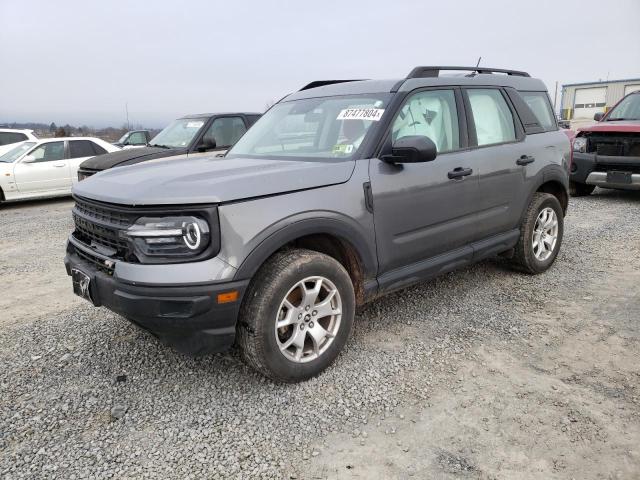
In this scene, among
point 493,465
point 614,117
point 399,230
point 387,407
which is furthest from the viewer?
point 614,117

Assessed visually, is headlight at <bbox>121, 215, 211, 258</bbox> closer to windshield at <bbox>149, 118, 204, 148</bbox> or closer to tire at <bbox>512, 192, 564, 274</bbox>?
tire at <bbox>512, 192, 564, 274</bbox>

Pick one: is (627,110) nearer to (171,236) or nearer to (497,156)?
(497,156)

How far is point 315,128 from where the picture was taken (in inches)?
147

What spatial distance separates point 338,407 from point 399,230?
1239 millimetres

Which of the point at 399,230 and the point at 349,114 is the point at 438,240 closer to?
the point at 399,230

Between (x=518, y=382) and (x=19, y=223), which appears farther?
(x=19, y=223)

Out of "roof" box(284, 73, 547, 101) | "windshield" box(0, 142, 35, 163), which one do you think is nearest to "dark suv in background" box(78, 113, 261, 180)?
"windshield" box(0, 142, 35, 163)

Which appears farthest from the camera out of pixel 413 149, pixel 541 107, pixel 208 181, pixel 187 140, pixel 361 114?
pixel 187 140

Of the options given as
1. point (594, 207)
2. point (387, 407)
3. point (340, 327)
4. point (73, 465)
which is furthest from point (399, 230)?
point (594, 207)

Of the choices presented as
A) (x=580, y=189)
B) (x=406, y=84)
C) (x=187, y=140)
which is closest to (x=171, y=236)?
(x=406, y=84)

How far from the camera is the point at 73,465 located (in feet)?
7.75

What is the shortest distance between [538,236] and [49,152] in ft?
33.6

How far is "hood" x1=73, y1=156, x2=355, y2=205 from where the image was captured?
2.61 metres

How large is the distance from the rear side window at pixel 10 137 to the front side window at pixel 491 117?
13.7 m
